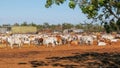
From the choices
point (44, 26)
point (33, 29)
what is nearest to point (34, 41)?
point (33, 29)

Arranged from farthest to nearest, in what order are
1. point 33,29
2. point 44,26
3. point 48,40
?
1. point 44,26
2. point 33,29
3. point 48,40

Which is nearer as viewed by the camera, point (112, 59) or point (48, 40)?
point (112, 59)

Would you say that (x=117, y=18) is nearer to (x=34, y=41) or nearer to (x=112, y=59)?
(x=112, y=59)

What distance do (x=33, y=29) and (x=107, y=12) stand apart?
9645 centimetres

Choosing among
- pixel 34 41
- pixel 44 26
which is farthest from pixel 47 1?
pixel 44 26

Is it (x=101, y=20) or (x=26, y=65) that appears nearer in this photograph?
(x=101, y=20)

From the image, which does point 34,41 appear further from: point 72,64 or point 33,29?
point 33,29

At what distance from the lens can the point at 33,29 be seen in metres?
114

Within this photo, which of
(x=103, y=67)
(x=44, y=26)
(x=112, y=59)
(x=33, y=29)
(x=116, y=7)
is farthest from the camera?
(x=44, y=26)

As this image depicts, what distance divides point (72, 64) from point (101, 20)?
720cm

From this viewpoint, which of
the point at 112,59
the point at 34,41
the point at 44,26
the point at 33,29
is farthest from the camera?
the point at 44,26

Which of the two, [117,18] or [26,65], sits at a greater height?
[117,18]

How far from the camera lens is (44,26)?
170 metres

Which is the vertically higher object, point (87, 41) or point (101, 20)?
point (101, 20)
